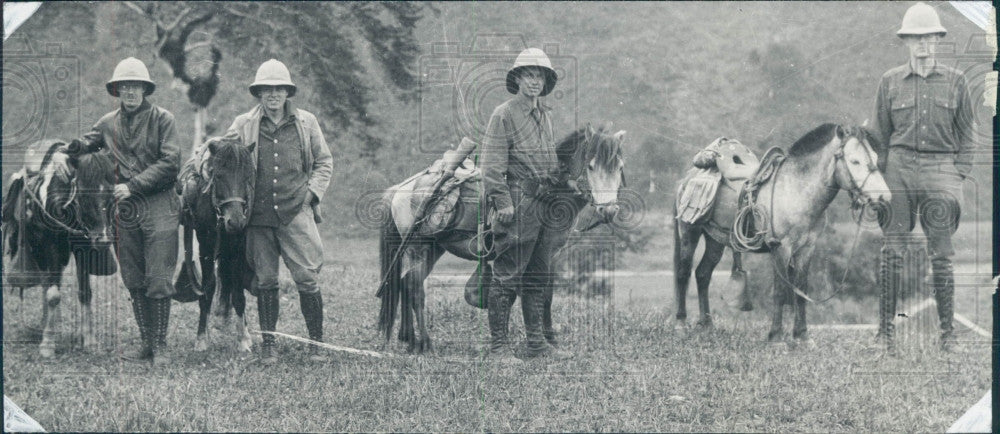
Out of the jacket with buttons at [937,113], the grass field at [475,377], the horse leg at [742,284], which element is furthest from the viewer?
the horse leg at [742,284]

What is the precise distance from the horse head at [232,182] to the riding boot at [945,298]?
559 centimetres

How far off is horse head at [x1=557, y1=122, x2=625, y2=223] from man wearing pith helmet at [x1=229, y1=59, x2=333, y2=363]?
76.1 inches

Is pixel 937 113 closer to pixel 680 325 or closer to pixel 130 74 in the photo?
pixel 680 325

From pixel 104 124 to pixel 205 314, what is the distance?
170 centimetres

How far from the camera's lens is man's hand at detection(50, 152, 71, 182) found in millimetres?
7469

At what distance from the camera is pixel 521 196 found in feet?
23.7

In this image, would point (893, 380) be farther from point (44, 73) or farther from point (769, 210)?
point (44, 73)

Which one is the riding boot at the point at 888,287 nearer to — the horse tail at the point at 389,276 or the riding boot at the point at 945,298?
the riding boot at the point at 945,298

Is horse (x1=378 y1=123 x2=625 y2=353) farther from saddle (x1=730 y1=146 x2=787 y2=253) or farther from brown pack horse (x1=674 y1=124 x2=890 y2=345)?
brown pack horse (x1=674 y1=124 x2=890 y2=345)

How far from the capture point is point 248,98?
7504mm

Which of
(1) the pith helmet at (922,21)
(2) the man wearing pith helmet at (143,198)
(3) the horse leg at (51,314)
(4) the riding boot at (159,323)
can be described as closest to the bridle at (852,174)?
(1) the pith helmet at (922,21)

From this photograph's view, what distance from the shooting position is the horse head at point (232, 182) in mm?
6719

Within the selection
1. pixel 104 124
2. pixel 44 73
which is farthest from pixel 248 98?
pixel 44 73

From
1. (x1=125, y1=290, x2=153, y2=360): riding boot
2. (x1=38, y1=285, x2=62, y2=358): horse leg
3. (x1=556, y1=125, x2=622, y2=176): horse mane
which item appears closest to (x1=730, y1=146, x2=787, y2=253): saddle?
(x1=556, y1=125, x2=622, y2=176): horse mane
